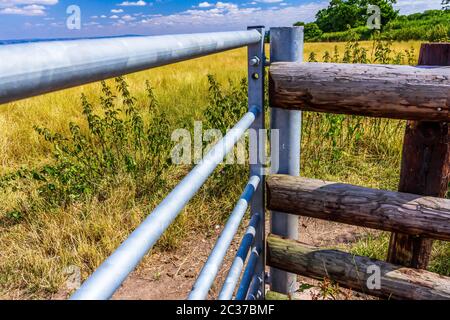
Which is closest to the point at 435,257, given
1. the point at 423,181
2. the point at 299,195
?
the point at 423,181

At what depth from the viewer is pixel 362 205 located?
5.12 feet

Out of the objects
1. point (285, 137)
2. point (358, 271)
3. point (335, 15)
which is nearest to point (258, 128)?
point (285, 137)

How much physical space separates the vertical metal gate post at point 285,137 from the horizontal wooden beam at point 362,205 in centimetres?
8

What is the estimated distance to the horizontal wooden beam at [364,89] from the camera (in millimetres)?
1272

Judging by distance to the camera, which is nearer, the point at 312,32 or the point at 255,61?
the point at 255,61

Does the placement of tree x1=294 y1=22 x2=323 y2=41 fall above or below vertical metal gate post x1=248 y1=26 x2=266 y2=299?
above

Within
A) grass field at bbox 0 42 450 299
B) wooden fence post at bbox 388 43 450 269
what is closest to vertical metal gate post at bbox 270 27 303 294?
wooden fence post at bbox 388 43 450 269

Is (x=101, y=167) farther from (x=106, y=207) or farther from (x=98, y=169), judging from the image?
(x=106, y=207)

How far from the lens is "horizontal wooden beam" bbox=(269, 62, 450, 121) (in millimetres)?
1272

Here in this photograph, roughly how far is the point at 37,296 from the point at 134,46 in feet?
7.32

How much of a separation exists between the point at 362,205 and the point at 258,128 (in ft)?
1.75

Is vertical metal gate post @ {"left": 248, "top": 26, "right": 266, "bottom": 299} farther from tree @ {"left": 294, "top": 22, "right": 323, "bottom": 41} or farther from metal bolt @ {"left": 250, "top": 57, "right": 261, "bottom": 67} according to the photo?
tree @ {"left": 294, "top": 22, "right": 323, "bottom": 41}

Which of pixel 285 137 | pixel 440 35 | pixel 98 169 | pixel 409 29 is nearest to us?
pixel 285 137

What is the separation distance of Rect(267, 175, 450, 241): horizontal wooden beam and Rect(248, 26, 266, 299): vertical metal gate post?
6 cm
